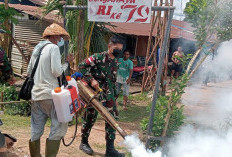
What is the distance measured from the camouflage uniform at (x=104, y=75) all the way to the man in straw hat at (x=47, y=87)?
2.39ft

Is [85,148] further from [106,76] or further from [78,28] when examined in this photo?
[78,28]

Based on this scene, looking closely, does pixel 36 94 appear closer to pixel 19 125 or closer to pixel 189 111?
pixel 19 125

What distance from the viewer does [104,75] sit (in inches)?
173

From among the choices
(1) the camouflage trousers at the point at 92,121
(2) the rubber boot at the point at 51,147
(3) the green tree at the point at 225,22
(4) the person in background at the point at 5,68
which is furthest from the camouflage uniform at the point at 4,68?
(3) the green tree at the point at 225,22

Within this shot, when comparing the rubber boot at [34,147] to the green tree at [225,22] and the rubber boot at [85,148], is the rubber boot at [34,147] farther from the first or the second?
the green tree at [225,22]

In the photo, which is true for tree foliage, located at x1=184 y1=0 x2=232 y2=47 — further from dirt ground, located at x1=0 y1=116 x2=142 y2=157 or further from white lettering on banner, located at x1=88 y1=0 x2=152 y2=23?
dirt ground, located at x1=0 y1=116 x2=142 y2=157

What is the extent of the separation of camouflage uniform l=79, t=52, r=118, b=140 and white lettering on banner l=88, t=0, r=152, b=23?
0.59 meters

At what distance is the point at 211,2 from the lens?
4230 mm

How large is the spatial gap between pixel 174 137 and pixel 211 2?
218cm

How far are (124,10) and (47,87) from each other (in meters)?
1.69

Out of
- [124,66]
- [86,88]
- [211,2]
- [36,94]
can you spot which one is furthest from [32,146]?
[124,66]

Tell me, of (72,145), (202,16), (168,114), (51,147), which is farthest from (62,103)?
(202,16)

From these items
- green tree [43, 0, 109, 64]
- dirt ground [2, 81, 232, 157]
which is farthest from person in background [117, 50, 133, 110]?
green tree [43, 0, 109, 64]

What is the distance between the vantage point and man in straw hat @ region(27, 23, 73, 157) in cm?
345
